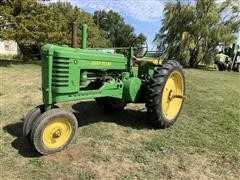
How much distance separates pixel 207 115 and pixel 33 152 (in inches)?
152

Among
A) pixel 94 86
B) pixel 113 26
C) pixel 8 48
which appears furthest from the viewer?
pixel 113 26

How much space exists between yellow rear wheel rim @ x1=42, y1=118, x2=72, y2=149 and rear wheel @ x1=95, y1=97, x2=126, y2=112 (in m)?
1.82

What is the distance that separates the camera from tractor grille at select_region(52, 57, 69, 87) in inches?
183

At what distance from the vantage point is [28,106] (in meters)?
7.23

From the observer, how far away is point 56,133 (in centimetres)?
461

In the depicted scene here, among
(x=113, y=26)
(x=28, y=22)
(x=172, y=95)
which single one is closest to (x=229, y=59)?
(x=28, y=22)

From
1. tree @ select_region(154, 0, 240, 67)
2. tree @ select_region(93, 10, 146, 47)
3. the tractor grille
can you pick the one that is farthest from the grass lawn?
tree @ select_region(93, 10, 146, 47)

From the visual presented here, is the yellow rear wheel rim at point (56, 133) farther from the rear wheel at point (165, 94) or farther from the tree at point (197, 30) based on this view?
the tree at point (197, 30)

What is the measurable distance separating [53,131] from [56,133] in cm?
5

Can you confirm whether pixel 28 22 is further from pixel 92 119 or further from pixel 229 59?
pixel 229 59

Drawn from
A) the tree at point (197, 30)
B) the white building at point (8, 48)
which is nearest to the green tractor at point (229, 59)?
the tree at point (197, 30)

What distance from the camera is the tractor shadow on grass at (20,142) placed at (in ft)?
15.0

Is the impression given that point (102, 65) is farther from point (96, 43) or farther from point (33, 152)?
point (96, 43)

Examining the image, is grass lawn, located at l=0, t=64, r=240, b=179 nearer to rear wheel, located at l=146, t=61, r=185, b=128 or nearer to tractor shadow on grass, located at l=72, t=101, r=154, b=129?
tractor shadow on grass, located at l=72, t=101, r=154, b=129
